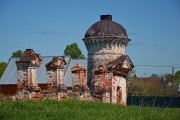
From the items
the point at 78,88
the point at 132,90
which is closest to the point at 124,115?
the point at 78,88

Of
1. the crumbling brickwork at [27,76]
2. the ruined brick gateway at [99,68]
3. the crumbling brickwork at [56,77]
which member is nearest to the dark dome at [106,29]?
→ the ruined brick gateway at [99,68]

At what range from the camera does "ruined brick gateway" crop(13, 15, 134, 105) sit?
15.9m

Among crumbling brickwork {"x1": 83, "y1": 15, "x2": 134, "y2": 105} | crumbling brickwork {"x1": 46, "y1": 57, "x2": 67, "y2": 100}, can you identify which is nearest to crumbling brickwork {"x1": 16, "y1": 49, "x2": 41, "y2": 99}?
crumbling brickwork {"x1": 46, "y1": 57, "x2": 67, "y2": 100}

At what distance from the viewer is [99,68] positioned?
17500 millimetres

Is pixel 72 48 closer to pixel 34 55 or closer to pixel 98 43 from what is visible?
pixel 98 43

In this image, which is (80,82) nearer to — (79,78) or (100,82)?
(79,78)

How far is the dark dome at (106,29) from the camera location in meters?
18.2

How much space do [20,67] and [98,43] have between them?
5074 mm

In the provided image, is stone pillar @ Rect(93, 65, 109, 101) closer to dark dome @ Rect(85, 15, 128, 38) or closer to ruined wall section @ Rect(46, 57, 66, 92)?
dark dome @ Rect(85, 15, 128, 38)

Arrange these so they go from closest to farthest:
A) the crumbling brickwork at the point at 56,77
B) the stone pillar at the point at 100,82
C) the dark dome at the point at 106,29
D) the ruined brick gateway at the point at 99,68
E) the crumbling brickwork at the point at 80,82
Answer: the crumbling brickwork at the point at 56,77, the ruined brick gateway at the point at 99,68, the crumbling brickwork at the point at 80,82, the stone pillar at the point at 100,82, the dark dome at the point at 106,29

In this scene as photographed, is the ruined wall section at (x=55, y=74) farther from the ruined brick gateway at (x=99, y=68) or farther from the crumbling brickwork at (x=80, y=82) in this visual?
the crumbling brickwork at (x=80, y=82)

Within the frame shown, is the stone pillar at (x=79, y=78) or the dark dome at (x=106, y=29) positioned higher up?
the dark dome at (x=106, y=29)

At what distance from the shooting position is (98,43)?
60.4ft

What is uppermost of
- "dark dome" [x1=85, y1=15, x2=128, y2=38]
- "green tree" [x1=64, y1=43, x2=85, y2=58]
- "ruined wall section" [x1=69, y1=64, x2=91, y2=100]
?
"green tree" [x1=64, y1=43, x2=85, y2=58]
